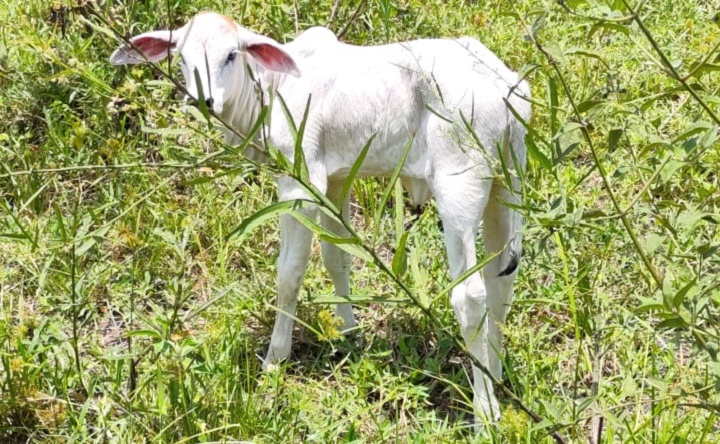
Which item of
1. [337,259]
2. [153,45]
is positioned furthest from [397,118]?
[153,45]

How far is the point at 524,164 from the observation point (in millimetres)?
3379

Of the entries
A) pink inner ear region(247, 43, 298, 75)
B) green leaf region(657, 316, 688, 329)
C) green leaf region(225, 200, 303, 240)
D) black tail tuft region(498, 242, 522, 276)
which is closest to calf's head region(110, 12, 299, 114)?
pink inner ear region(247, 43, 298, 75)

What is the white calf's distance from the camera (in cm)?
323

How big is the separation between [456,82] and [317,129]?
1.74 feet

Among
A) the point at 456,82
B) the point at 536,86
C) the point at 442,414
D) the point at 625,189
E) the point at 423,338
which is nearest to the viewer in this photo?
the point at 456,82

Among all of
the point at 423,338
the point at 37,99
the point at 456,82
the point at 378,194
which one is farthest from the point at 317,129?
the point at 37,99

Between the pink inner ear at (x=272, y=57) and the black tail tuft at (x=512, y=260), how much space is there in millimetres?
930

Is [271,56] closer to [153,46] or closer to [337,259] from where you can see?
[153,46]

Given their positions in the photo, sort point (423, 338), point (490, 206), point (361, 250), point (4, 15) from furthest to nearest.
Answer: point (4, 15) → point (423, 338) → point (490, 206) → point (361, 250)

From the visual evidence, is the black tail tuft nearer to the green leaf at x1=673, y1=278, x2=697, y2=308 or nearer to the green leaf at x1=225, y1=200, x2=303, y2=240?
the green leaf at x1=225, y1=200, x2=303, y2=240

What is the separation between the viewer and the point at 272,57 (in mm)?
3477

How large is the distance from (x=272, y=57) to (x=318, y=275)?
1262 mm

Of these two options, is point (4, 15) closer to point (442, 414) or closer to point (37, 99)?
point (37, 99)

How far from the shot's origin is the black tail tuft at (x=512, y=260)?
11.2 ft
